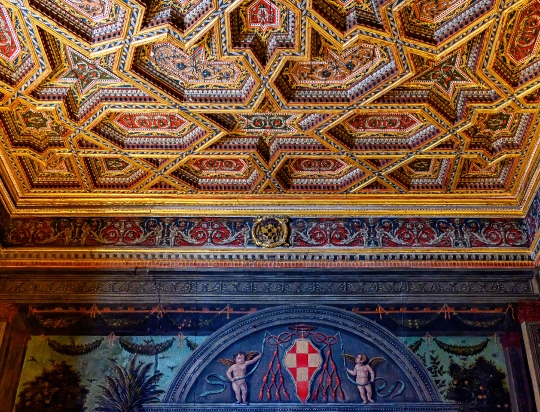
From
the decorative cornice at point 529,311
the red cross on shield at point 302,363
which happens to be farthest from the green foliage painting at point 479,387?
the red cross on shield at point 302,363

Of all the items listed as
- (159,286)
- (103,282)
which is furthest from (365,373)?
(103,282)

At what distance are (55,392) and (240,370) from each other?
2.07 m

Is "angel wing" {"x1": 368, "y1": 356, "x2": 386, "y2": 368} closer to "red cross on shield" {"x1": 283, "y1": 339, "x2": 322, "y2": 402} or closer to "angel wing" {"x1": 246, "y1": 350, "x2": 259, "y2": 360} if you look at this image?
"red cross on shield" {"x1": 283, "y1": 339, "x2": 322, "y2": 402}

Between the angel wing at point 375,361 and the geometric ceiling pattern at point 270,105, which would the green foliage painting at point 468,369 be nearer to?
the angel wing at point 375,361

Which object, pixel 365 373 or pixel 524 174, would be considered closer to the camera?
pixel 365 373

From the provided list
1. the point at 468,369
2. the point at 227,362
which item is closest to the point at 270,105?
the point at 227,362

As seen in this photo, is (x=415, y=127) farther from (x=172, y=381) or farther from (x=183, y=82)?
(x=172, y=381)

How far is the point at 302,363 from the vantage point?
7.95m

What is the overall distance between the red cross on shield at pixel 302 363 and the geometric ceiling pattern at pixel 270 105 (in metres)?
1.80

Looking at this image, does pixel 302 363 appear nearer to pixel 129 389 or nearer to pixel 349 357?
pixel 349 357

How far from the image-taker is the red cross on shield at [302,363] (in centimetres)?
780

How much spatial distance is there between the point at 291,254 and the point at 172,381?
2.05 metres

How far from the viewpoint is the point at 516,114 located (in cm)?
785

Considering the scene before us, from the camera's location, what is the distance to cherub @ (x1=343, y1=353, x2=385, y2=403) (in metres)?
7.74
